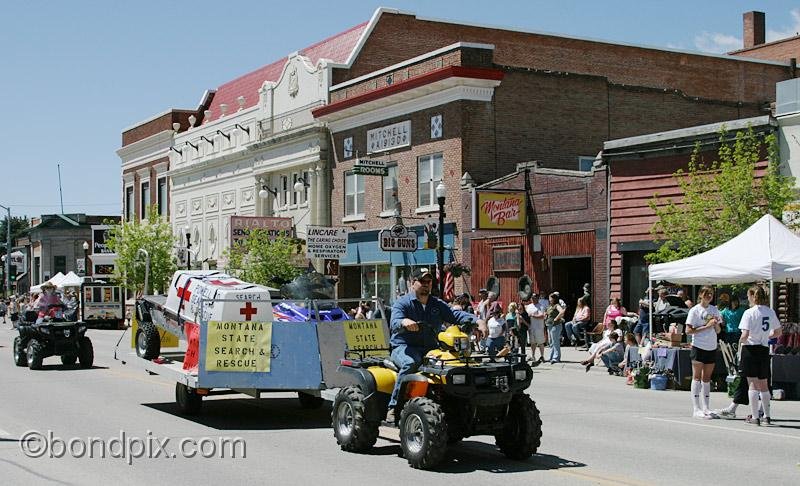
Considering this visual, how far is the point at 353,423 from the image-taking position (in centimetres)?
1095

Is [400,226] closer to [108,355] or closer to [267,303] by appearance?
[108,355]

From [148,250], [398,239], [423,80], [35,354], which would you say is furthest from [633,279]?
[148,250]

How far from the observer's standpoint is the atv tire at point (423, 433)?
9906 millimetres

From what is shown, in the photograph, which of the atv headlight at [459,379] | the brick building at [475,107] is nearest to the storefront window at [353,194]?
the brick building at [475,107]

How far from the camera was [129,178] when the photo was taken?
67000 millimetres

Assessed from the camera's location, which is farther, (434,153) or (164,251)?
(164,251)

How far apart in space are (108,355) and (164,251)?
2955 cm

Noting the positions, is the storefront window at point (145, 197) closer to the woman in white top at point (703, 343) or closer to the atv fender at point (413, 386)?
the woman in white top at point (703, 343)

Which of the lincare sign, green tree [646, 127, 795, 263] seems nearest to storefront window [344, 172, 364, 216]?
the lincare sign

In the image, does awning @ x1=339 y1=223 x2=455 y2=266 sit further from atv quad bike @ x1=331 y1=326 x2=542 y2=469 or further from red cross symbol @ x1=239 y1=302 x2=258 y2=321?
atv quad bike @ x1=331 y1=326 x2=542 y2=469

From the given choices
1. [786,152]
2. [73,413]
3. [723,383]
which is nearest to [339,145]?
[786,152]

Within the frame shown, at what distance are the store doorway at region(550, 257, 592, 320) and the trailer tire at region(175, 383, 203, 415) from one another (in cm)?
1904

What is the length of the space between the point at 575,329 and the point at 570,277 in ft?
12.0

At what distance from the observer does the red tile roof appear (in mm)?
44625
